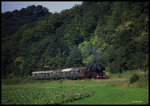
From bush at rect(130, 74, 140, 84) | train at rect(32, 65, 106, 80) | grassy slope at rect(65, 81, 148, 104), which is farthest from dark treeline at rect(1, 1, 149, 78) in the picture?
grassy slope at rect(65, 81, 148, 104)

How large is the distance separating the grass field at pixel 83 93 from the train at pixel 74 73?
147 centimetres

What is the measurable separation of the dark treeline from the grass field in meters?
1.42

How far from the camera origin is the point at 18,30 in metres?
14.5

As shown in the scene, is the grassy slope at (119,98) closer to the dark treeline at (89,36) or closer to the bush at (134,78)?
the bush at (134,78)

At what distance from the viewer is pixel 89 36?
19391mm

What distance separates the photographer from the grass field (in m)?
11.5

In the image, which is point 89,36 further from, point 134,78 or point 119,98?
point 119,98

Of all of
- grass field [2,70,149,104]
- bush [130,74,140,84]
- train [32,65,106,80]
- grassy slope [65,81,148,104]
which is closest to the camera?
grassy slope [65,81,148,104]

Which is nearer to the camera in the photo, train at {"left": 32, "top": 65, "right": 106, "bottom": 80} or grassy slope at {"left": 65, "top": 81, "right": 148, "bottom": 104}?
grassy slope at {"left": 65, "top": 81, "right": 148, "bottom": 104}

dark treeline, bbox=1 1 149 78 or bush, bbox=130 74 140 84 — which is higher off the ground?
dark treeline, bbox=1 1 149 78

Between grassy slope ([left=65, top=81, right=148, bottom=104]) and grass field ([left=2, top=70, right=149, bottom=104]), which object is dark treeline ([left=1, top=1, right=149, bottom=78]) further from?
grassy slope ([left=65, top=81, right=148, bottom=104])

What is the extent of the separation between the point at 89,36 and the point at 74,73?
5090 millimetres

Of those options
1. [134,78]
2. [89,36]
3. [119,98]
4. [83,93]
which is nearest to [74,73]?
[89,36]

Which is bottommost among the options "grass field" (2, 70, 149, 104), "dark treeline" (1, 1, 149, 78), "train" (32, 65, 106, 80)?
"grass field" (2, 70, 149, 104)
